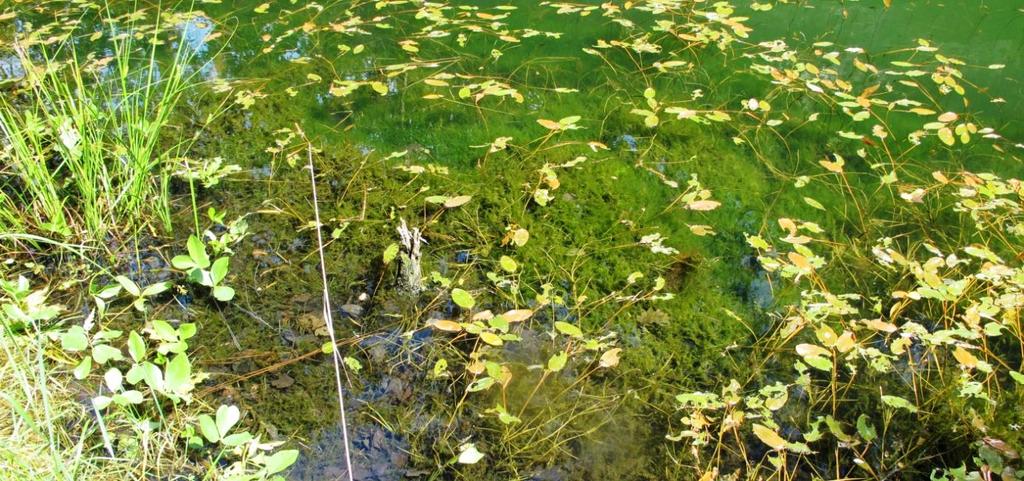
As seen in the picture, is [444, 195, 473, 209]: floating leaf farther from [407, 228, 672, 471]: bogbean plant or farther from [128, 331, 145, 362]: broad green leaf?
[128, 331, 145, 362]: broad green leaf

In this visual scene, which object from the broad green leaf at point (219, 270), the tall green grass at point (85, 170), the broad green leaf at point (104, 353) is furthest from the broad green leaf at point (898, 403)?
the tall green grass at point (85, 170)

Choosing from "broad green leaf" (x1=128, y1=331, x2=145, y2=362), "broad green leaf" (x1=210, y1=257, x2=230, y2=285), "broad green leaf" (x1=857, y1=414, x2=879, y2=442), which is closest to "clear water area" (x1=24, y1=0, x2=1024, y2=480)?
"broad green leaf" (x1=210, y1=257, x2=230, y2=285)

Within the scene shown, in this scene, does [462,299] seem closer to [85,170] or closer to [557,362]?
[557,362]

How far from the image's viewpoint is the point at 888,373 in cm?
189

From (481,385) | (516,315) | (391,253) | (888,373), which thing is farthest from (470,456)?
(888,373)

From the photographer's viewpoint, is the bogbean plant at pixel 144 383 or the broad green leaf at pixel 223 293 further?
the broad green leaf at pixel 223 293

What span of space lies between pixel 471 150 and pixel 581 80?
Result: 945 millimetres

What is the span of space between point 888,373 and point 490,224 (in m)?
1.46

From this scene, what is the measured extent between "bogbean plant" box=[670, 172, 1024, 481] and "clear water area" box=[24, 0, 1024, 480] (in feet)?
0.38

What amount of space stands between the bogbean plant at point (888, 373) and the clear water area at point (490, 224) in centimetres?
11

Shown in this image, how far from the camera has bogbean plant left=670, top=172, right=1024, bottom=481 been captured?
1666 mm

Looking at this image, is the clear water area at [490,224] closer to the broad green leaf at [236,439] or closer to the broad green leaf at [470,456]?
the broad green leaf at [470,456]

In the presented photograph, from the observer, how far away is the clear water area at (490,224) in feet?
5.90

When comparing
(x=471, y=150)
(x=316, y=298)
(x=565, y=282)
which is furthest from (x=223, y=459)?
(x=471, y=150)
